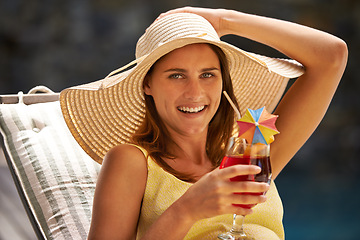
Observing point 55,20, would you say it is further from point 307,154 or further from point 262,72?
point 262,72

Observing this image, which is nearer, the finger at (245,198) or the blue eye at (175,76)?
the finger at (245,198)

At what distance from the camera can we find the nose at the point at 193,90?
Result: 63.5 inches

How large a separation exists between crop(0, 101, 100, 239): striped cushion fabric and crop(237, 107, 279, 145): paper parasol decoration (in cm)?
107

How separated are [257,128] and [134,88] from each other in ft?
2.32

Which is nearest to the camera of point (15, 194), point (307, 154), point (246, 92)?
point (246, 92)

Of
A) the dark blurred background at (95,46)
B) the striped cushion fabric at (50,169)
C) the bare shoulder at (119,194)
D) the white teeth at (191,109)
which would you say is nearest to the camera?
the bare shoulder at (119,194)

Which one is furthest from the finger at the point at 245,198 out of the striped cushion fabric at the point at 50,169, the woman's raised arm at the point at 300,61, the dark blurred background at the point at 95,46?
the dark blurred background at the point at 95,46

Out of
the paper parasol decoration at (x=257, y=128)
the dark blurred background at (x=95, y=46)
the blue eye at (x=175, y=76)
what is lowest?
the dark blurred background at (x=95, y=46)

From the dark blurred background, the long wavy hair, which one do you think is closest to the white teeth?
the long wavy hair

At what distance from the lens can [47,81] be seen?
7.17m

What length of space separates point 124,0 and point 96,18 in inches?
19.0

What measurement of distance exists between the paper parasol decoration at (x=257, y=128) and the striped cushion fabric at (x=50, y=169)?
1071mm

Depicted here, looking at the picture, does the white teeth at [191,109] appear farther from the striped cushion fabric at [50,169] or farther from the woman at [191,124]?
the striped cushion fabric at [50,169]

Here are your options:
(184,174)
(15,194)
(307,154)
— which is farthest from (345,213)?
(184,174)
